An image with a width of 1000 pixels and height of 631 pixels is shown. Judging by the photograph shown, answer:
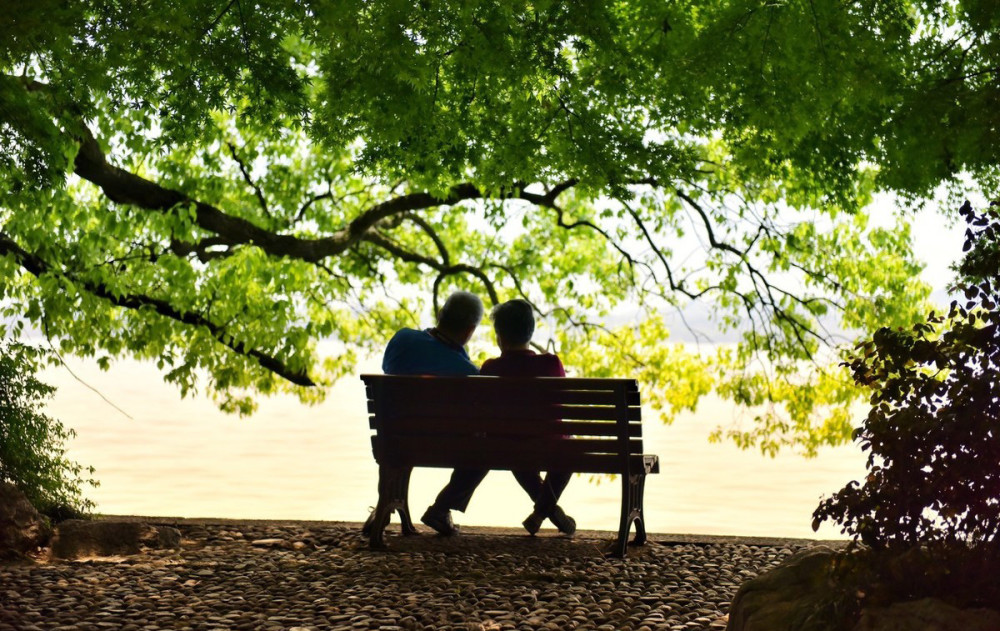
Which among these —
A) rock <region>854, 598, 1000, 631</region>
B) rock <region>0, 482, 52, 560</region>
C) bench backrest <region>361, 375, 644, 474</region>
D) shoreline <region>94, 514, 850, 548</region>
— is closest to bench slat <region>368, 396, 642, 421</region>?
bench backrest <region>361, 375, 644, 474</region>

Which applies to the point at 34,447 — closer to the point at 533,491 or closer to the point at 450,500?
the point at 450,500

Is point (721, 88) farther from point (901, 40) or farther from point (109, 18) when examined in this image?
point (109, 18)

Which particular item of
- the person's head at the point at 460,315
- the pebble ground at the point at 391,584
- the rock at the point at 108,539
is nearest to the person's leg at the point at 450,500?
the pebble ground at the point at 391,584

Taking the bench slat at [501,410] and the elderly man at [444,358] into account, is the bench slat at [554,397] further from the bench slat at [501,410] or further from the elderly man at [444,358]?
the elderly man at [444,358]

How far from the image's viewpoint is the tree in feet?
25.1

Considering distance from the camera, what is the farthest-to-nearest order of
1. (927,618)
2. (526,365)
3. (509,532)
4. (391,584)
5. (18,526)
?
(509,532) → (526,365) → (18,526) → (391,584) → (927,618)

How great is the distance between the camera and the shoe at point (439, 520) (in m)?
7.00

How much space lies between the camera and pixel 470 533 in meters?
7.18

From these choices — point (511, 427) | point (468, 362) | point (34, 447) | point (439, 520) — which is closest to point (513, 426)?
point (511, 427)

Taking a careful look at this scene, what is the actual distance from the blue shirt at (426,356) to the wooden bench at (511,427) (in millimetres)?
322

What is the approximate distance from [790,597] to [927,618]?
0.63 meters

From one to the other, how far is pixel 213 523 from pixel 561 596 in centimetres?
326

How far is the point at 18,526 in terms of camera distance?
22.0ft

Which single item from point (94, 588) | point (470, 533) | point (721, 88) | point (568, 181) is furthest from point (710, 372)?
point (94, 588)
